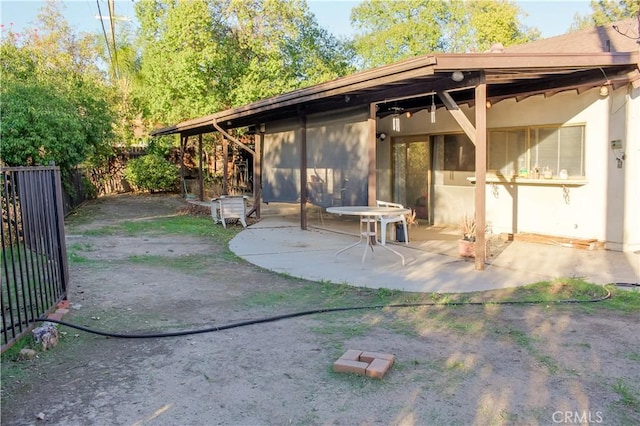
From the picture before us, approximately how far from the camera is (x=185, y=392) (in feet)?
10.4

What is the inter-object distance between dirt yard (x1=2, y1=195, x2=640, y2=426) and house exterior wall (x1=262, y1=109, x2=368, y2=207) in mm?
3922

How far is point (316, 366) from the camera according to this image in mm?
3553

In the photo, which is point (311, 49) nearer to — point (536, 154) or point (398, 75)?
point (536, 154)

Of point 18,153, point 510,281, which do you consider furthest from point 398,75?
point 18,153

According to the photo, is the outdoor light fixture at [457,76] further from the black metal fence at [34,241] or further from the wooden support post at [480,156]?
the black metal fence at [34,241]

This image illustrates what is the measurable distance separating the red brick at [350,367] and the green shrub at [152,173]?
19163 mm

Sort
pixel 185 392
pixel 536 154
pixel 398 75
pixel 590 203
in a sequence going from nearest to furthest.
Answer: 1. pixel 185 392
2. pixel 398 75
3. pixel 590 203
4. pixel 536 154

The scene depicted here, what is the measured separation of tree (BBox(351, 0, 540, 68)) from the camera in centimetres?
2702

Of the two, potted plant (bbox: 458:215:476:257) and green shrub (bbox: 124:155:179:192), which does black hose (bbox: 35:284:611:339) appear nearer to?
potted plant (bbox: 458:215:476:257)

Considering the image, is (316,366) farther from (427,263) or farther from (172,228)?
(172,228)

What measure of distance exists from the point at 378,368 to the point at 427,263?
3963 millimetres

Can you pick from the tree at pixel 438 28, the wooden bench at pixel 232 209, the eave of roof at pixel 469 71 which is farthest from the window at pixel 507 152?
the tree at pixel 438 28

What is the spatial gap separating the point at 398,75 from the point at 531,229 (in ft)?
13.9

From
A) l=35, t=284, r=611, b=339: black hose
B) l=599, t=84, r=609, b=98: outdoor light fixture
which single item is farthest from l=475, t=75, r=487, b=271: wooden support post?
l=599, t=84, r=609, b=98: outdoor light fixture
